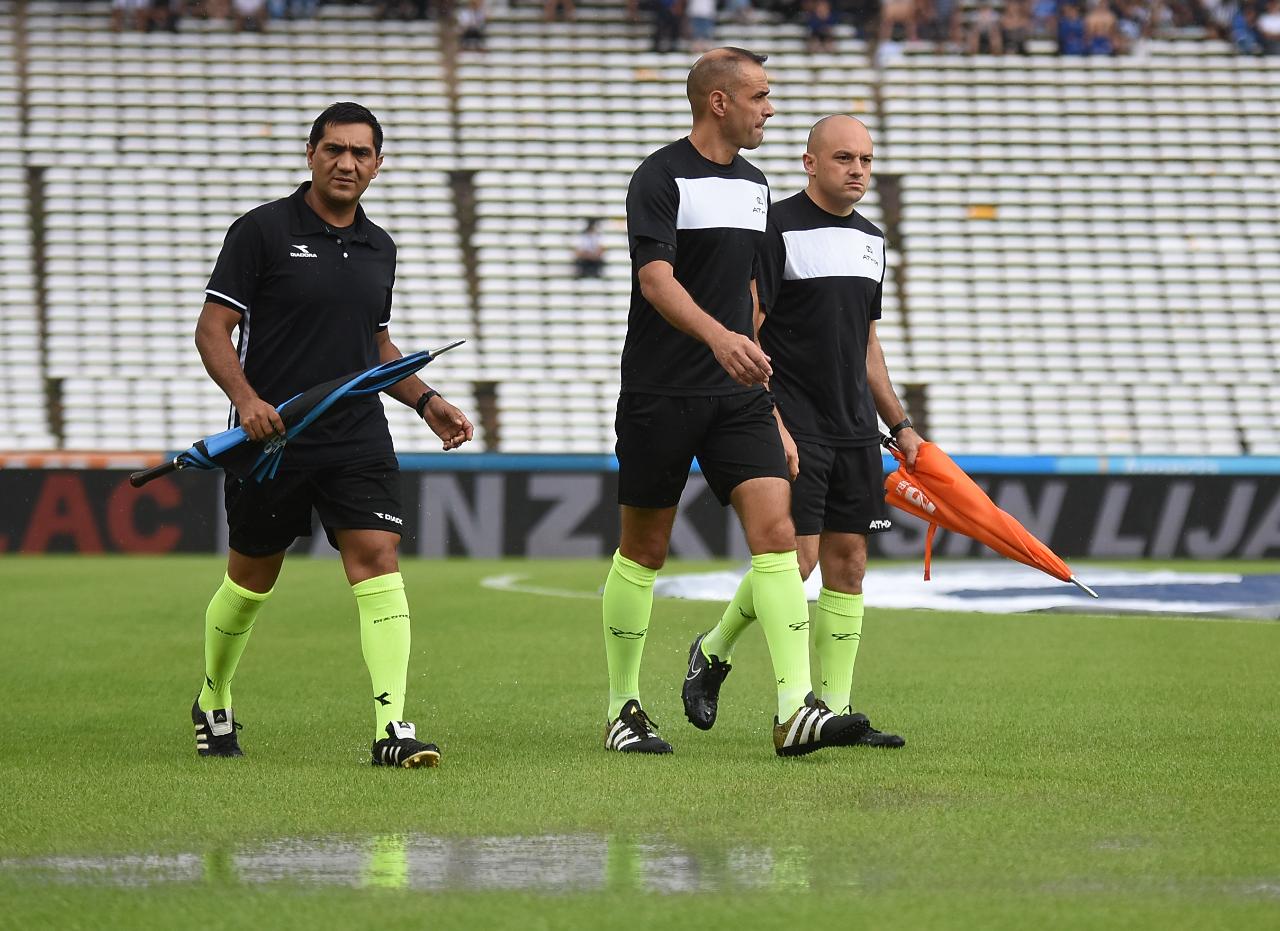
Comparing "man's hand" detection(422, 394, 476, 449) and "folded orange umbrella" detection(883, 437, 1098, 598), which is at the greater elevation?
"man's hand" detection(422, 394, 476, 449)

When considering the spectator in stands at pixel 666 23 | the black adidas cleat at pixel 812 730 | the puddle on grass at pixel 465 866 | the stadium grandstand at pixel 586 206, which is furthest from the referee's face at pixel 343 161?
the spectator in stands at pixel 666 23

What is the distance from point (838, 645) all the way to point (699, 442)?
1037mm

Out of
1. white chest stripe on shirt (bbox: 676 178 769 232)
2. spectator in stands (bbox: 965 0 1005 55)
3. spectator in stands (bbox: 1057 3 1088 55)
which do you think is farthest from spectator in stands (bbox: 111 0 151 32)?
white chest stripe on shirt (bbox: 676 178 769 232)

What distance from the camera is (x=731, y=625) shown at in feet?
22.4

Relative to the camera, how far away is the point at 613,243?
24.8 metres

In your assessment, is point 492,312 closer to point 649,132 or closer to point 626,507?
point 649,132

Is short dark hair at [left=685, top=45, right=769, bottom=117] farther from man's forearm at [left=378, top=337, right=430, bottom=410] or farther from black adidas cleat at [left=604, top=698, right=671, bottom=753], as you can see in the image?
black adidas cleat at [left=604, top=698, right=671, bottom=753]

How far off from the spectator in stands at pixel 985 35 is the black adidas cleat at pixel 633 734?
23.0 m

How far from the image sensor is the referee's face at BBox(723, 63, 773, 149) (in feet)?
20.2

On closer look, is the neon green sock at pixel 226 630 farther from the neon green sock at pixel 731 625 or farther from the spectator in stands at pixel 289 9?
the spectator in stands at pixel 289 9

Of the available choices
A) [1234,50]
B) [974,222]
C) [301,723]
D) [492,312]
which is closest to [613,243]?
[492,312]

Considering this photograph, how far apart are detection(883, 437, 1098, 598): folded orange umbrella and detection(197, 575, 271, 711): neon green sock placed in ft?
8.41

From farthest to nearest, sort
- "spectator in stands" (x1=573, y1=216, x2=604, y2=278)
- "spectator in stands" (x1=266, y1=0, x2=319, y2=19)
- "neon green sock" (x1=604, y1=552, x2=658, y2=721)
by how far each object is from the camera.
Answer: "spectator in stands" (x1=266, y1=0, x2=319, y2=19) → "spectator in stands" (x1=573, y1=216, x2=604, y2=278) → "neon green sock" (x1=604, y1=552, x2=658, y2=721)

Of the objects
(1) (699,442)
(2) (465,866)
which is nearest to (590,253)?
(1) (699,442)
